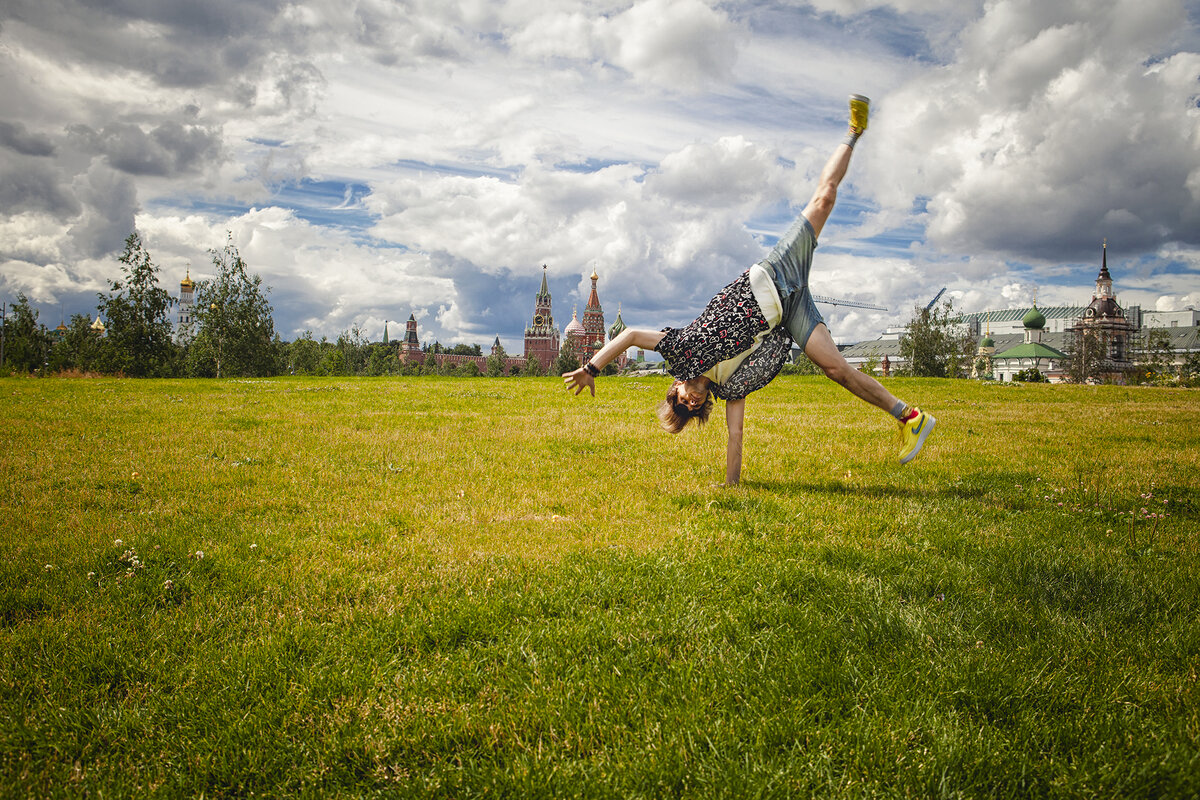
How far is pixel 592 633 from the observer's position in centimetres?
381

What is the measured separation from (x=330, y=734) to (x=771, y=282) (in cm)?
603

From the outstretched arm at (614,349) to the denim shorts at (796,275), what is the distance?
4.93 feet

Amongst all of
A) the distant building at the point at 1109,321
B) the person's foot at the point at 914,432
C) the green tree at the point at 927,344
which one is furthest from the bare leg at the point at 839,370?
the distant building at the point at 1109,321

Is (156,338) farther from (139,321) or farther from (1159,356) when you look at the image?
(1159,356)

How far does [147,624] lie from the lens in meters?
3.91

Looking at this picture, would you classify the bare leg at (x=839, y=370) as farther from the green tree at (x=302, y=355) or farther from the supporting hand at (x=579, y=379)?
the green tree at (x=302, y=355)

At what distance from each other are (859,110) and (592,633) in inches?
265

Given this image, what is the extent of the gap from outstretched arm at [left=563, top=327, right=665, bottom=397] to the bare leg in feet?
5.90

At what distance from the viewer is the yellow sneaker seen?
730cm

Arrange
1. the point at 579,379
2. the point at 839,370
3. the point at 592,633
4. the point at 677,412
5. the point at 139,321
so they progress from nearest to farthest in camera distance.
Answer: the point at 592,633 < the point at 839,370 < the point at 579,379 < the point at 677,412 < the point at 139,321

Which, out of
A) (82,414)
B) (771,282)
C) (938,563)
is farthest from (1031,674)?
(82,414)

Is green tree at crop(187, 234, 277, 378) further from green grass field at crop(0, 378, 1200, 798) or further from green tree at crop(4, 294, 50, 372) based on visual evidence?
green grass field at crop(0, 378, 1200, 798)

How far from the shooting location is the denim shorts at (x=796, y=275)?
716cm

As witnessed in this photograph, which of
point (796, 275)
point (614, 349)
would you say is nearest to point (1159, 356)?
point (796, 275)
